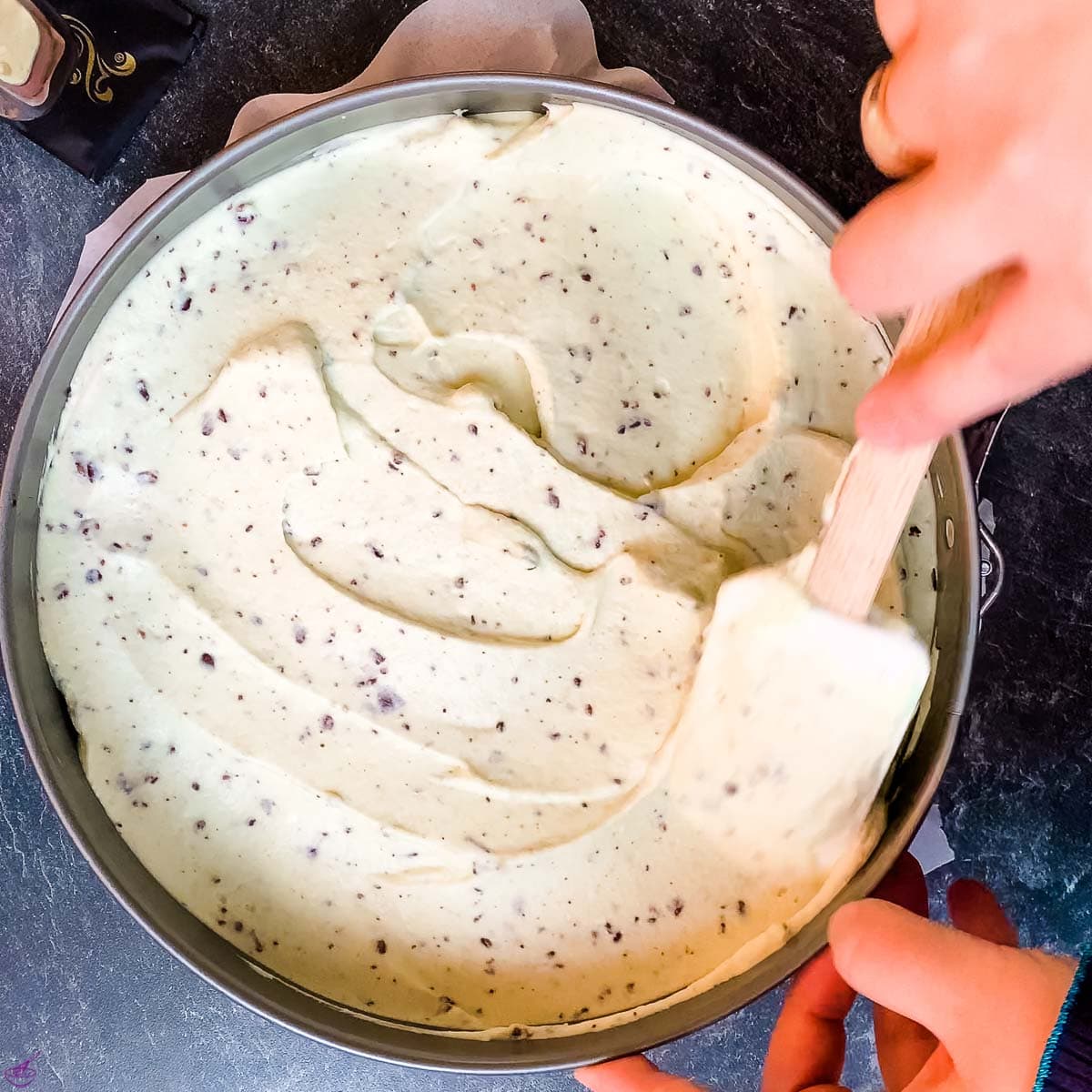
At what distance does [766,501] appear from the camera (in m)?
0.74

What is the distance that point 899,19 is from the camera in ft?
1.37

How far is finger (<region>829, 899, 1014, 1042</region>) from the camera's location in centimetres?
55

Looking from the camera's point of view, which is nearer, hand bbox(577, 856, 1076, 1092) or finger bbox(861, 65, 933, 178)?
finger bbox(861, 65, 933, 178)

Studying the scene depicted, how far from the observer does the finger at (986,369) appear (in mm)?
383

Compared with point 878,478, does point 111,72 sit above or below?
below

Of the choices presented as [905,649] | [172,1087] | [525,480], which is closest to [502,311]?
[525,480]

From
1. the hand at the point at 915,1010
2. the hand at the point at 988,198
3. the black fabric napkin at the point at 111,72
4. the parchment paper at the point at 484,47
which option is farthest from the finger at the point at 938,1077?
the black fabric napkin at the point at 111,72

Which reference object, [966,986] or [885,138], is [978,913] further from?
[885,138]

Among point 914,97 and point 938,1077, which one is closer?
point 914,97

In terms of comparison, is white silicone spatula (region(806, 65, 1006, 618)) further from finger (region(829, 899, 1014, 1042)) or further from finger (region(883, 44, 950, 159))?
finger (region(829, 899, 1014, 1042))

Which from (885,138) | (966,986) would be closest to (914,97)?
(885,138)

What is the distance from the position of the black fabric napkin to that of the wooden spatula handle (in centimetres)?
68

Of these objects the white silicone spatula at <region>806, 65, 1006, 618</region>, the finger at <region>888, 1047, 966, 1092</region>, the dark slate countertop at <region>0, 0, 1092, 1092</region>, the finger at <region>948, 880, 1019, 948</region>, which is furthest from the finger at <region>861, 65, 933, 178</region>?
the finger at <region>948, 880, 1019, 948</region>

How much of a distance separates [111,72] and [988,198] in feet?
2.51
